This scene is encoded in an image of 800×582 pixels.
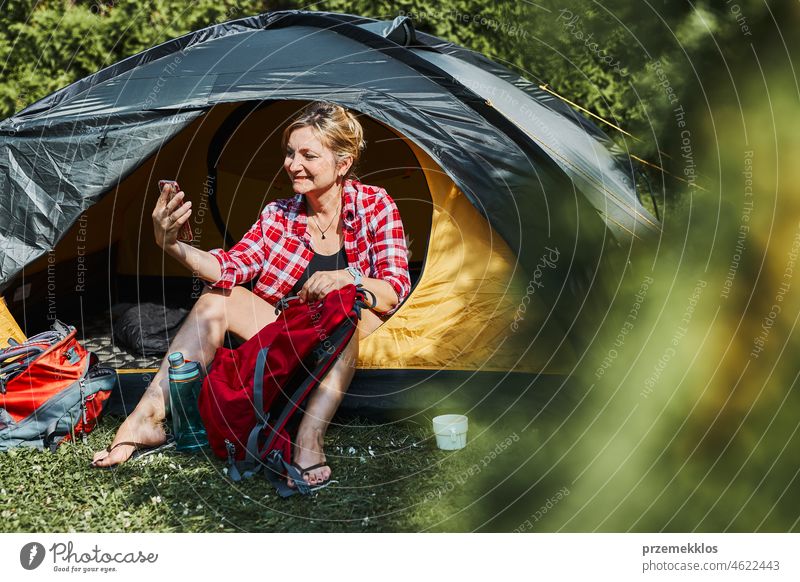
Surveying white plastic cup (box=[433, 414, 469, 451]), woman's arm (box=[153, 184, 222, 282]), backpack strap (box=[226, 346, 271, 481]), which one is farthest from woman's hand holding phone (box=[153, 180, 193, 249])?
white plastic cup (box=[433, 414, 469, 451])

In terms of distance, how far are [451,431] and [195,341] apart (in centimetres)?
95

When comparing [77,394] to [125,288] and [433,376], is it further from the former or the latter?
[125,288]

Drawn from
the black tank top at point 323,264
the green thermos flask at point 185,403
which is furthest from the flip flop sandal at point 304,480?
the black tank top at point 323,264

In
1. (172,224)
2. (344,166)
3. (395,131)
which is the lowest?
(172,224)

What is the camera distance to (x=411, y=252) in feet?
14.0

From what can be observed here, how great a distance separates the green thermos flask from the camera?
2.82m

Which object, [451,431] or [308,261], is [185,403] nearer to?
[308,261]

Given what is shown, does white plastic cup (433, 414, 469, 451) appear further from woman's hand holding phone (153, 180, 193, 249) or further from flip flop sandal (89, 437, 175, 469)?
woman's hand holding phone (153, 180, 193, 249)

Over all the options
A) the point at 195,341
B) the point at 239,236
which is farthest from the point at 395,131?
the point at 239,236

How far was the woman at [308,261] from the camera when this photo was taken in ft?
9.29

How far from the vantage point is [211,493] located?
261 centimetres

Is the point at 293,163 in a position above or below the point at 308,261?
above

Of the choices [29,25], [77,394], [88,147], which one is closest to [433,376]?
[77,394]

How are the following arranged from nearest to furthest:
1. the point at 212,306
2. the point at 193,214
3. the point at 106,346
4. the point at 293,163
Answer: the point at 212,306
the point at 293,163
the point at 106,346
the point at 193,214
